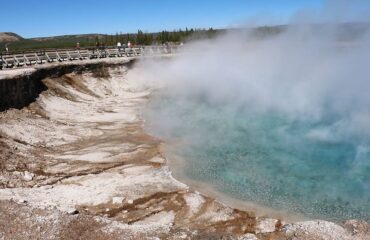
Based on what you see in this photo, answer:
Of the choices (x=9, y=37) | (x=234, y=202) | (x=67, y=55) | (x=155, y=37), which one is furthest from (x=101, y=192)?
(x=9, y=37)

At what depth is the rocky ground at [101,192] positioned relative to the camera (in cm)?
1134

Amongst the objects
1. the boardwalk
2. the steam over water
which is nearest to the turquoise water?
the steam over water

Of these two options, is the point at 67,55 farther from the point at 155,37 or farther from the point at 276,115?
the point at 155,37

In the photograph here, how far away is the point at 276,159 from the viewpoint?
59.4 feet

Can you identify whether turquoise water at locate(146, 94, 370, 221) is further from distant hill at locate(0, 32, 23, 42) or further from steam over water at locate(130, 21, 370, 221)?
distant hill at locate(0, 32, 23, 42)

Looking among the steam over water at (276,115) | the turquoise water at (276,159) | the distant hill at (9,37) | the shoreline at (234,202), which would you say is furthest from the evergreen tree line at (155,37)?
the distant hill at (9,37)

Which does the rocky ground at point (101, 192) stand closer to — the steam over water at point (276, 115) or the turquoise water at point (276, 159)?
the turquoise water at point (276, 159)

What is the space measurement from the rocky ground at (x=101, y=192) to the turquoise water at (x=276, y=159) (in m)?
1.38

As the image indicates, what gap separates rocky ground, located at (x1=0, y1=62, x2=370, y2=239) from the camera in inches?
447

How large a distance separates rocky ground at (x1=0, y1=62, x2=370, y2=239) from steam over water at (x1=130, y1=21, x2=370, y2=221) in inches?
63.2

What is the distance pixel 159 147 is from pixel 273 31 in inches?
1598

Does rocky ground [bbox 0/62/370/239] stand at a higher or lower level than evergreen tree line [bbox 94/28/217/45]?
lower

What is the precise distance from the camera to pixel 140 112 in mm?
27609

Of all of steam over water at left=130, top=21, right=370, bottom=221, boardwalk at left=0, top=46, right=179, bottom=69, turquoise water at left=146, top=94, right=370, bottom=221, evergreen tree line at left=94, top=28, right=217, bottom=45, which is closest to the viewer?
turquoise water at left=146, top=94, right=370, bottom=221
